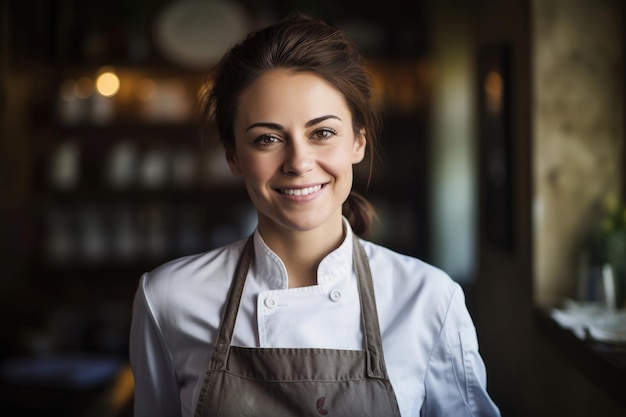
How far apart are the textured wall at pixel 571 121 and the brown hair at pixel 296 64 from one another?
141cm

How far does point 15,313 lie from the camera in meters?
4.32

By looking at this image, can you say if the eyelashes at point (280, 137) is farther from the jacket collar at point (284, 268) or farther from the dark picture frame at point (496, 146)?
the dark picture frame at point (496, 146)

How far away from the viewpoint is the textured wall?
265cm

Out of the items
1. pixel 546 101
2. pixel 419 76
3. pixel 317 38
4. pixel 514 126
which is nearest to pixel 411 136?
pixel 419 76

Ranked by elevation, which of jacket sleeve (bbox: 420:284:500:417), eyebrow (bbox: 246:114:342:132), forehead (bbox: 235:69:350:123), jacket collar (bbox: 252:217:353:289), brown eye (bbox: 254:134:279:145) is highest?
forehead (bbox: 235:69:350:123)

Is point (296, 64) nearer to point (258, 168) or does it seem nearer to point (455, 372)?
point (258, 168)

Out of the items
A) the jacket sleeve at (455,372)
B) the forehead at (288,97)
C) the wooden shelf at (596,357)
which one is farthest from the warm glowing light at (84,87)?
the jacket sleeve at (455,372)

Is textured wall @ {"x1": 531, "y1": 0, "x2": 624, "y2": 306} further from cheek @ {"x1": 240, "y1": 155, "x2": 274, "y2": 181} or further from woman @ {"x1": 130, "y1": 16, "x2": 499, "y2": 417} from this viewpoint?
cheek @ {"x1": 240, "y1": 155, "x2": 274, "y2": 181}

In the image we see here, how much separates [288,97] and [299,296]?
39cm

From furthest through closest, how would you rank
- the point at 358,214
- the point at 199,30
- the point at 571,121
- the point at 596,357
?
the point at 199,30 → the point at 571,121 → the point at 596,357 → the point at 358,214

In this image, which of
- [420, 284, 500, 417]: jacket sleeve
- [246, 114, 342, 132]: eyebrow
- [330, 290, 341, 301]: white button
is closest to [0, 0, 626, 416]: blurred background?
[420, 284, 500, 417]: jacket sleeve

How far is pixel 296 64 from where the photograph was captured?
1334mm

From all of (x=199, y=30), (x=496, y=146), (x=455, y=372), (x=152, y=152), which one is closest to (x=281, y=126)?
(x=455, y=372)

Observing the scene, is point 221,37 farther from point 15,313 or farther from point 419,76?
point 15,313
